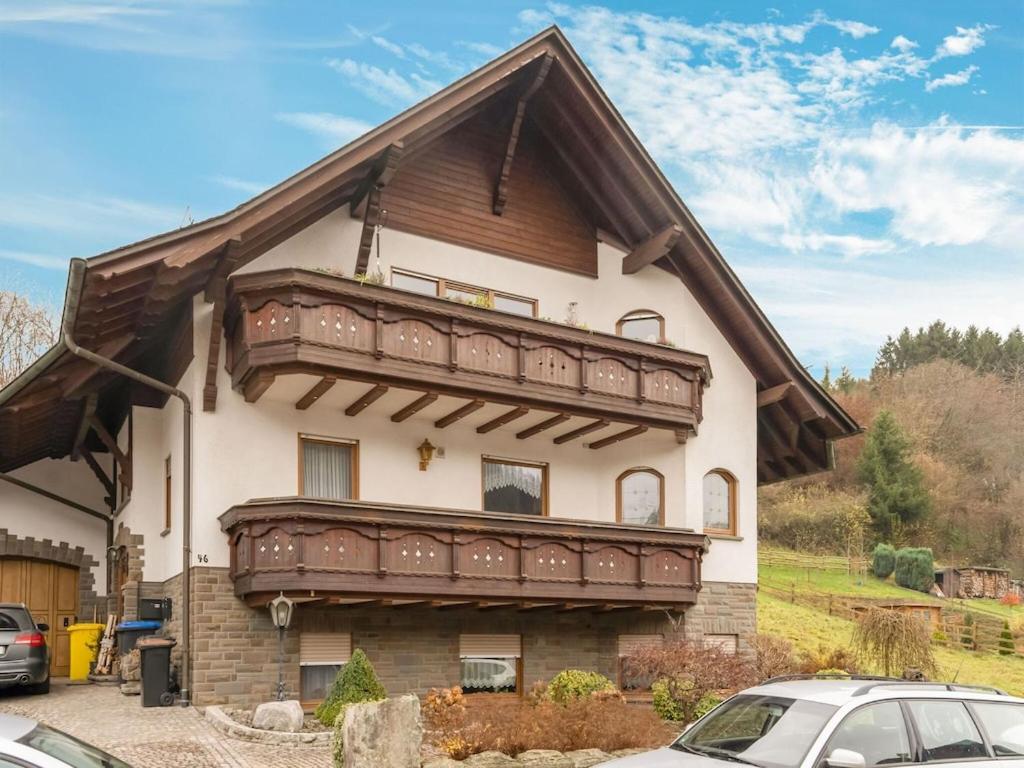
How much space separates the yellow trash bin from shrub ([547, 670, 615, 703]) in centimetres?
911

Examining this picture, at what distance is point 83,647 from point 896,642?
57.1 ft

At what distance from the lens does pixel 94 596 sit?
2394cm

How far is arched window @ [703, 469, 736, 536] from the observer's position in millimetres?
22609

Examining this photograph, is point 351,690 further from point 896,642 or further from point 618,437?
point 896,642

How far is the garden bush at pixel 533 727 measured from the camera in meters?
12.7

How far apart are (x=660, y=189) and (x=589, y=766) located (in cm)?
1187

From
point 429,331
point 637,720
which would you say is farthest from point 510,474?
point 637,720

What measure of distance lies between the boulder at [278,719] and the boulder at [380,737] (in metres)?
3.25

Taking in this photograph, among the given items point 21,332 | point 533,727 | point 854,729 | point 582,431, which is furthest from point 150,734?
point 21,332

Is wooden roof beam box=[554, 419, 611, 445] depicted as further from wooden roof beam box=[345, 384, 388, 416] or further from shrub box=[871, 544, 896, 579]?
shrub box=[871, 544, 896, 579]

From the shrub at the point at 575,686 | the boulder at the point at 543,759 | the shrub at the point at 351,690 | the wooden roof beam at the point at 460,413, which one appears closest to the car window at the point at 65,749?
the boulder at the point at 543,759

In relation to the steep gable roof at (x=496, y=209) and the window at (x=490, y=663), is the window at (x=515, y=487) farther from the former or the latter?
the steep gable roof at (x=496, y=209)

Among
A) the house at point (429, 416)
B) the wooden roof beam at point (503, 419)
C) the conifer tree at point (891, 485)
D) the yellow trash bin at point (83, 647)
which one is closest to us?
the house at point (429, 416)

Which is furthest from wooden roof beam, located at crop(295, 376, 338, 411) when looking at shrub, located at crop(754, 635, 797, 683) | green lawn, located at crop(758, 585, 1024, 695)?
green lawn, located at crop(758, 585, 1024, 695)
